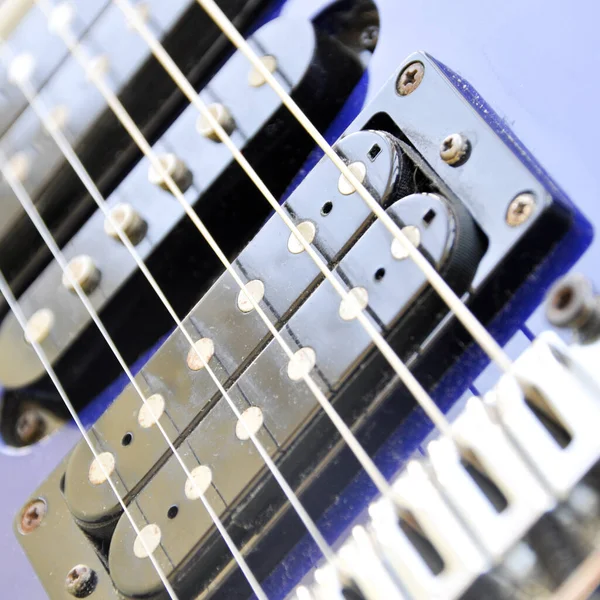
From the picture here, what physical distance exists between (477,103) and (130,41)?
1.20ft

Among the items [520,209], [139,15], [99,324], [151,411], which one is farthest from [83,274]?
[520,209]

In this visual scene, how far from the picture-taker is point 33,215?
2.32 feet

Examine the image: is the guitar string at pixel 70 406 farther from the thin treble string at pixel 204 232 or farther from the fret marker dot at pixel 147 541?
the thin treble string at pixel 204 232

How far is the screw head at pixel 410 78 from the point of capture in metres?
0.51

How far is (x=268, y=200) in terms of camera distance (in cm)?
58

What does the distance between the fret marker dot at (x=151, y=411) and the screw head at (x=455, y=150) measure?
0.91 feet

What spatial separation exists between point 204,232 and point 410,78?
19 centimetres

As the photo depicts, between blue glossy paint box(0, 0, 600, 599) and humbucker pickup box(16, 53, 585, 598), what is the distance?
0.01 m

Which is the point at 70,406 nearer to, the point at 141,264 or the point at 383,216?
the point at 141,264

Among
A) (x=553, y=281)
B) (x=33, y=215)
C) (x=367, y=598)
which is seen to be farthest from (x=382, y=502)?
(x=33, y=215)

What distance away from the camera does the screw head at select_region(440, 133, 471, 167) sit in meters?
0.47

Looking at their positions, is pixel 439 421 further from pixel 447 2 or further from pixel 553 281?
pixel 447 2

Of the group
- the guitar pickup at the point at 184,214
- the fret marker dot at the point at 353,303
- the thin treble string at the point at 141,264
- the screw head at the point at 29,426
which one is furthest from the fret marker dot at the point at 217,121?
the screw head at the point at 29,426

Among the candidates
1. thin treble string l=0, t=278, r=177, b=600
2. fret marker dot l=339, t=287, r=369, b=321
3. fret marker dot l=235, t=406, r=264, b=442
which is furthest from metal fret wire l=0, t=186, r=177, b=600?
fret marker dot l=339, t=287, r=369, b=321
